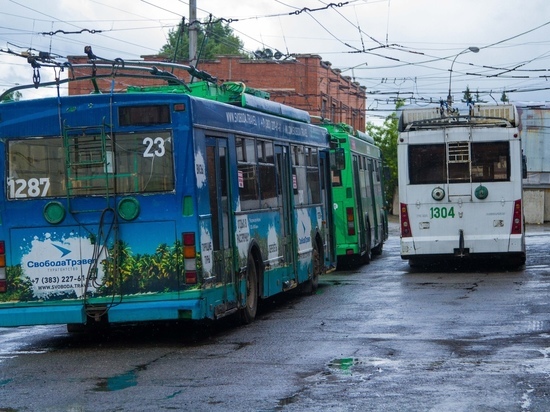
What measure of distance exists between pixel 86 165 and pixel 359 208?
13744 mm

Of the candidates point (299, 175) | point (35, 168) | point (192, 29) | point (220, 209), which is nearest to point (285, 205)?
point (299, 175)

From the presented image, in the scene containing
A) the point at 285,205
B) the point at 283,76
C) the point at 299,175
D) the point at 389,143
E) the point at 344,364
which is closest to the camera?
the point at 344,364

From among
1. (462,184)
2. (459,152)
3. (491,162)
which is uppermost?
(459,152)

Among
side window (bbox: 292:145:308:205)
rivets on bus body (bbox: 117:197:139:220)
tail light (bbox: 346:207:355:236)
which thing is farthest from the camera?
tail light (bbox: 346:207:355:236)

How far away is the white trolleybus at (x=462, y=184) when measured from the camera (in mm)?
22938

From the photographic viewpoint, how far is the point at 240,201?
47.5 ft

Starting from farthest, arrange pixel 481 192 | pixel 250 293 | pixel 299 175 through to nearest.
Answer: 1. pixel 481 192
2. pixel 299 175
3. pixel 250 293

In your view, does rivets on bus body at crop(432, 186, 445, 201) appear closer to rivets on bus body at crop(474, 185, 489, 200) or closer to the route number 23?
rivets on bus body at crop(474, 185, 489, 200)

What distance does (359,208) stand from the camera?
25797 millimetres

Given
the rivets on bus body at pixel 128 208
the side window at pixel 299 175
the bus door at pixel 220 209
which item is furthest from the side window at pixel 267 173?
the rivets on bus body at pixel 128 208

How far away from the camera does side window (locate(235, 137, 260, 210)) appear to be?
14594mm

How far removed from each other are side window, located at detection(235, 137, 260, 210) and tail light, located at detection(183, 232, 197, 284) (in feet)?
7.18

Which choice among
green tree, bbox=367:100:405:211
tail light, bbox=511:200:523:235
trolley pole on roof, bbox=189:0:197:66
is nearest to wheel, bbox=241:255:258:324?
tail light, bbox=511:200:523:235

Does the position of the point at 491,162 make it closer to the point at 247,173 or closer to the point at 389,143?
the point at 247,173
